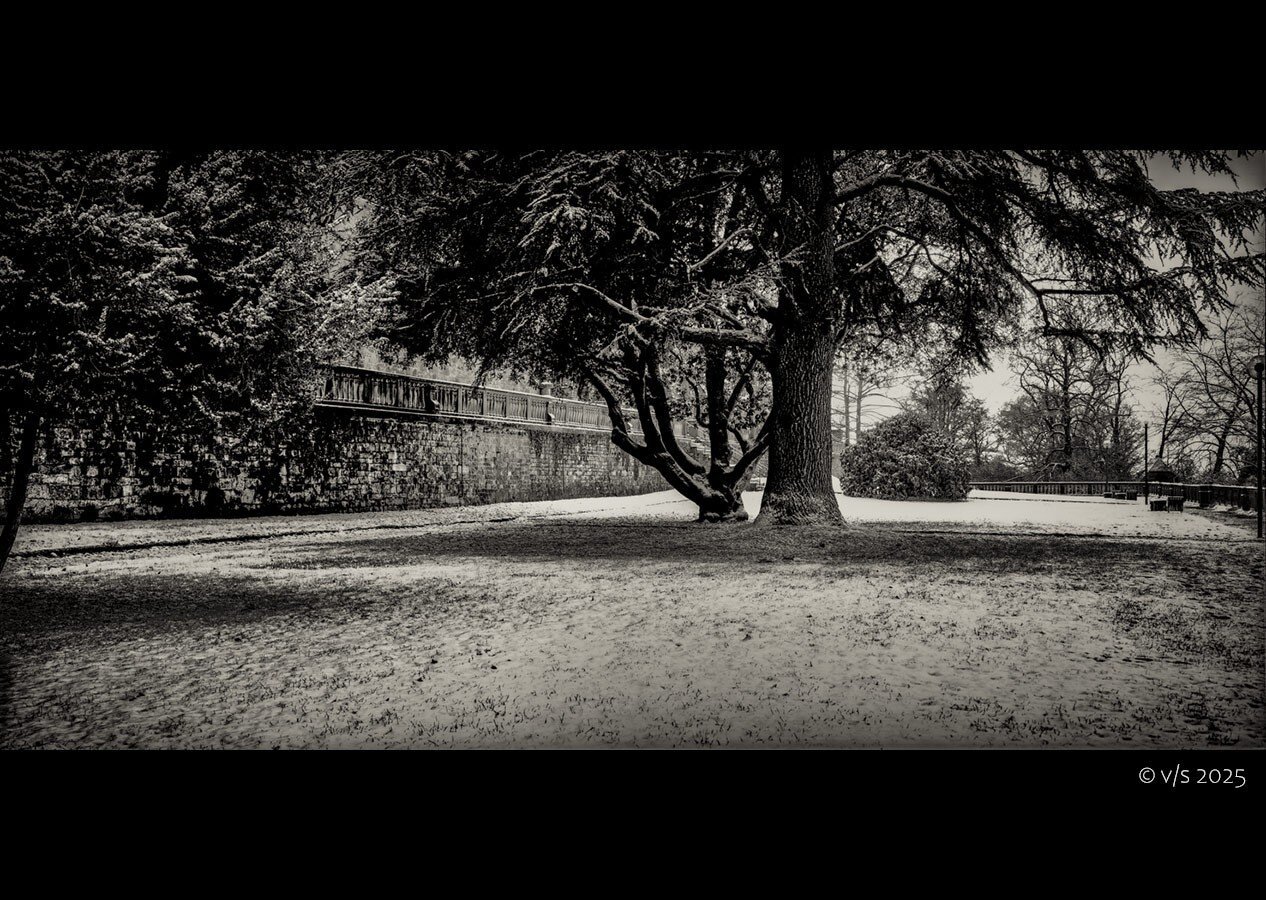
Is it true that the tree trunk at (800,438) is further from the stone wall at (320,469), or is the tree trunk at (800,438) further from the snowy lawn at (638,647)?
the stone wall at (320,469)

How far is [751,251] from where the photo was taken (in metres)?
10.8

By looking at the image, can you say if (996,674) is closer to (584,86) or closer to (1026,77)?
(1026,77)

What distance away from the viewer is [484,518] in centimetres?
1523

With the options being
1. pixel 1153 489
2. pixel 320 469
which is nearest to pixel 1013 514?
pixel 1153 489

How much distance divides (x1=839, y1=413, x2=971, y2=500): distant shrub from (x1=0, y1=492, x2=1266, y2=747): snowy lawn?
35.0 ft

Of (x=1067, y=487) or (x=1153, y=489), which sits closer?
(x=1153, y=489)

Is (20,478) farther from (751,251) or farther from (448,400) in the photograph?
(448,400)

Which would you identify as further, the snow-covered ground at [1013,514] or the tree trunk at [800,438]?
the snow-covered ground at [1013,514]

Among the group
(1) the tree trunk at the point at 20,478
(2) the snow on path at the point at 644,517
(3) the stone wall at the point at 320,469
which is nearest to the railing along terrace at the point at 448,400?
(3) the stone wall at the point at 320,469

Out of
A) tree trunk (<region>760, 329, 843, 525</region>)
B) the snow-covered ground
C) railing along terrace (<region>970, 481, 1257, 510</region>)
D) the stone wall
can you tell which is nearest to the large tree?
tree trunk (<region>760, 329, 843, 525</region>)

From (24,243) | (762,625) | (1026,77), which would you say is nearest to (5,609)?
(24,243)

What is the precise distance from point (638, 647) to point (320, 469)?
13023mm

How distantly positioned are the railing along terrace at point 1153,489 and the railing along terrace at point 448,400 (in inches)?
522

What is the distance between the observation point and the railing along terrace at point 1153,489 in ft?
49.4
